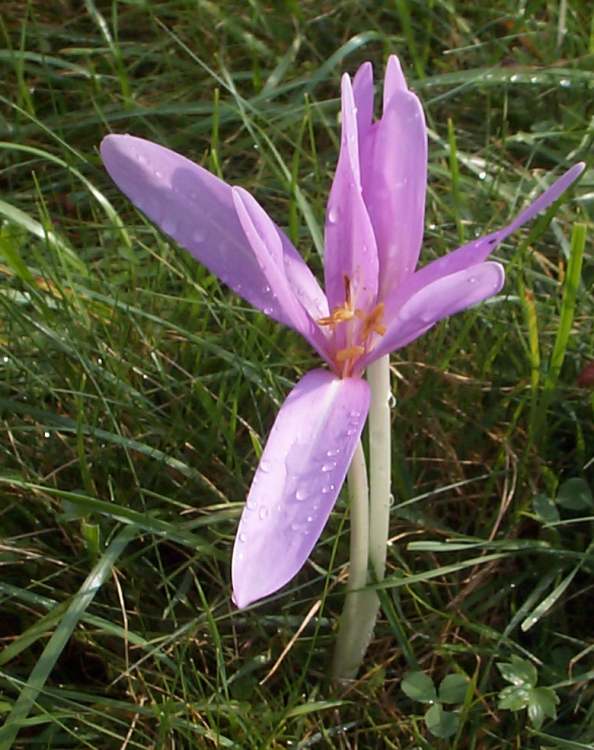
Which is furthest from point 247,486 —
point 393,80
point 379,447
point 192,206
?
point 393,80

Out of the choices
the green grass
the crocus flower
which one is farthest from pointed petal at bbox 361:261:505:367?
the green grass

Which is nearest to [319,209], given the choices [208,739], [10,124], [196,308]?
[196,308]

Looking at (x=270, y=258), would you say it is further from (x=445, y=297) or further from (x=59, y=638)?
(x=59, y=638)

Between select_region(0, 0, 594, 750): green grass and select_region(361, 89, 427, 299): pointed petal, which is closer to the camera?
select_region(361, 89, 427, 299): pointed petal

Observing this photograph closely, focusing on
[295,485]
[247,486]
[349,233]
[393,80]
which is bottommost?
[247,486]

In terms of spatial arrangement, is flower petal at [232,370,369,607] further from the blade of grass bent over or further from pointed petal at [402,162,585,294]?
the blade of grass bent over

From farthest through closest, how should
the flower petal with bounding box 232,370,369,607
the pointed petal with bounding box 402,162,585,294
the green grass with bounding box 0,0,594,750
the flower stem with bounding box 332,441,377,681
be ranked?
the green grass with bounding box 0,0,594,750 → the flower stem with bounding box 332,441,377,681 → the pointed petal with bounding box 402,162,585,294 → the flower petal with bounding box 232,370,369,607
